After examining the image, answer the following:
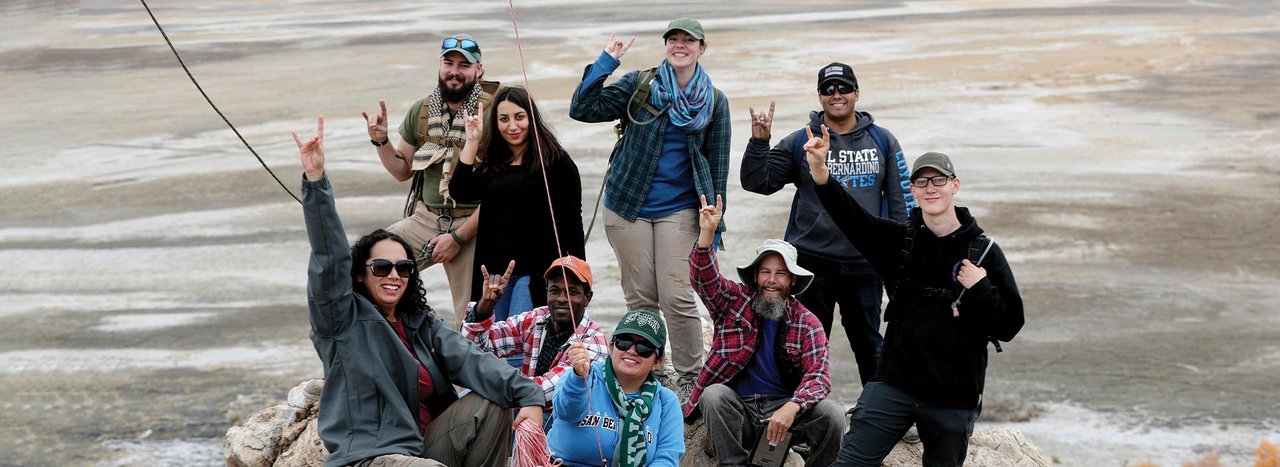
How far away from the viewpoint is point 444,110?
6957 mm

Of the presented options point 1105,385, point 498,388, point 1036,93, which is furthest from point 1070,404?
point 1036,93

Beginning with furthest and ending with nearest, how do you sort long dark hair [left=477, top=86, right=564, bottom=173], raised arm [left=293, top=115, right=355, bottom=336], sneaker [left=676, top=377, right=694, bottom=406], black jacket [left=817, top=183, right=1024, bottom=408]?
sneaker [left=676, top=377, right=694, bottom=406], long dark hair [left=477, top=86, right=564, bottom=173], black jacket [left=817, top=183, right=1024, bottom=408], raised arm [left=293, top=115, right=355, bottom=336]

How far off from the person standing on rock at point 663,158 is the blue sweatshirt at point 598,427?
1487mm

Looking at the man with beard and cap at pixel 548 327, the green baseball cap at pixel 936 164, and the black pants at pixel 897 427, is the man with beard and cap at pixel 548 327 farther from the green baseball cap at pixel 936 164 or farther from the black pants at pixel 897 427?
the green baseball cap at pixel 936 164

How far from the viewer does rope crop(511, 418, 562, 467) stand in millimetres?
5023

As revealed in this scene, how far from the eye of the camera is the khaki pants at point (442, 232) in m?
7.04

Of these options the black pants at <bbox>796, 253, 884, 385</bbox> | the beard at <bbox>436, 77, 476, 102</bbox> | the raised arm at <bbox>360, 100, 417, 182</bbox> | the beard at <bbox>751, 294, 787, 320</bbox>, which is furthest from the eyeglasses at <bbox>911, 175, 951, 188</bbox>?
the raised arm at <bbox>360, 100, 417, 182</bbox>

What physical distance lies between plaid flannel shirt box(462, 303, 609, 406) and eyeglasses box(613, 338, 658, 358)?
63 cm

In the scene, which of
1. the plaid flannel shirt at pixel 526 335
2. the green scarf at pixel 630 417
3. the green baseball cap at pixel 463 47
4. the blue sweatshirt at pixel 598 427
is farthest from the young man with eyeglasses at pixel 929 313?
the green baseball cap at pixel 463 47

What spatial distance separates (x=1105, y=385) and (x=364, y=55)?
79.1ft

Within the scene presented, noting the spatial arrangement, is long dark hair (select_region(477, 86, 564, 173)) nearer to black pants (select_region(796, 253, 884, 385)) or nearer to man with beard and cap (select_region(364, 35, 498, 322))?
man with beard and cap (select_region(364, 35, 498, 322))

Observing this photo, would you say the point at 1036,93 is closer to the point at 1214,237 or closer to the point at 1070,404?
the point at 1214,237

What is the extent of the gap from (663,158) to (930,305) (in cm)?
196

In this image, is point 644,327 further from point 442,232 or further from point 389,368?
point 442,232
